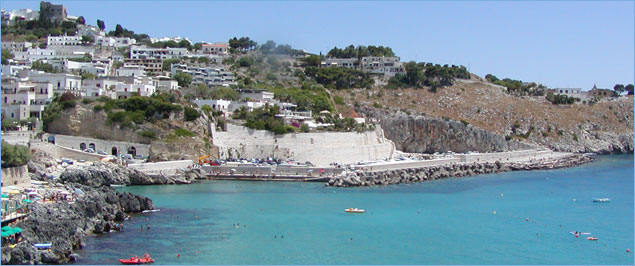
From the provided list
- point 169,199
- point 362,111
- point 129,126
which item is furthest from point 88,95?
point 362,111

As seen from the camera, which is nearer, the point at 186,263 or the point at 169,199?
the point at 186,263

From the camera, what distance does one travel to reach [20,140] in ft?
127

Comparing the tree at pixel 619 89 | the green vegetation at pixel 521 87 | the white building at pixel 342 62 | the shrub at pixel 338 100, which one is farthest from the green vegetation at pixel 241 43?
the tree at pixel 619 89

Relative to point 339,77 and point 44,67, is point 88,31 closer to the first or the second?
point 44,67

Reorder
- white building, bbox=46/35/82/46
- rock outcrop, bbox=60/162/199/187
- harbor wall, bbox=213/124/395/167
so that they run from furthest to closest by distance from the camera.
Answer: white building, bbox=46/35/82/46 → harbor wall, bbox=213/124/395/167 → rock outcrop, bbox=60/162/199/187

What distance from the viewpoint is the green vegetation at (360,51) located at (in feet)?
252

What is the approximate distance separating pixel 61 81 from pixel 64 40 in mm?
23550

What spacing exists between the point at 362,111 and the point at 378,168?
723 inches

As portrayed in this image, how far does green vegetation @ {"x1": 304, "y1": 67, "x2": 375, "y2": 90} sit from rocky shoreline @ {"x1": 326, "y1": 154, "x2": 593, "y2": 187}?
683 inches

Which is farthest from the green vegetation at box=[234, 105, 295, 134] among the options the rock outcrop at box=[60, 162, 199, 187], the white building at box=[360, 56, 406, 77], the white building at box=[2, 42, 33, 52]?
the white building at box=[2, 42, 33, 52]

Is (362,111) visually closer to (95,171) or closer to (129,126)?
(129,126)

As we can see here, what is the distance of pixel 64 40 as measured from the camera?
69812 millimetres

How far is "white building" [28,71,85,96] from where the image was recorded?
47219 millimetres

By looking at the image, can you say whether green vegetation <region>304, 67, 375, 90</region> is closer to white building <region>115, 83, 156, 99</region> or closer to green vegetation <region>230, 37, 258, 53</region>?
green vegetation <region>230, 37, 258, 53</region>
